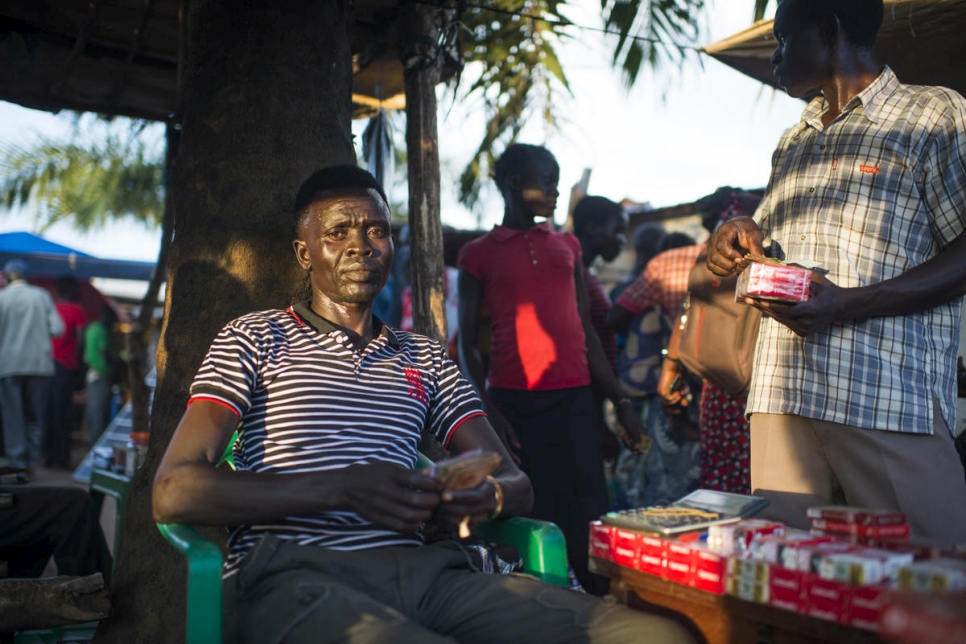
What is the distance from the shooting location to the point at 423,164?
4.10 meters

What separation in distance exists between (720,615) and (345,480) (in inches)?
36.3

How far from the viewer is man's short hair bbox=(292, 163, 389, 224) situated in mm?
2781

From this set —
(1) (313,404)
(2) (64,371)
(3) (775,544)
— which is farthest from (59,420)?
(3) (775,544)

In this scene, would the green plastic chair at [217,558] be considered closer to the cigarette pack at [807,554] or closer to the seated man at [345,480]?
the seated man at [345,480]

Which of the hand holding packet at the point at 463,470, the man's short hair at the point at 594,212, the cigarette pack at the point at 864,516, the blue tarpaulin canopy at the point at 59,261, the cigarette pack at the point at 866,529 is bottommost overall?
the cigarette pack at the point at 866,529

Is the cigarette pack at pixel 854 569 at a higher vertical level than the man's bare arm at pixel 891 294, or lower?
lower

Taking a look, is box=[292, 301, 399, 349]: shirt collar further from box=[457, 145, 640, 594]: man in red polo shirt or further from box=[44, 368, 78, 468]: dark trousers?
box=[44, 368, 78, 468]: dark trousers

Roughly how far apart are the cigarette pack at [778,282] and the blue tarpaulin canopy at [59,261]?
41.9 feet

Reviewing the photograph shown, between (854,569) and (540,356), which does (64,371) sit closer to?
(540,356)

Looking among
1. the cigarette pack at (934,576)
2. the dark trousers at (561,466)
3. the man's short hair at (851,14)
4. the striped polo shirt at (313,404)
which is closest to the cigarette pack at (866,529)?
the cigarette pack at (934,576)

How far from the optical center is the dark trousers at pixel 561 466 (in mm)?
4188

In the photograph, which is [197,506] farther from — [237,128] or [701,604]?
[237,128]

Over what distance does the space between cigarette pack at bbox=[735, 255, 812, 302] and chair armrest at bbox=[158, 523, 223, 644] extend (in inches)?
59.0

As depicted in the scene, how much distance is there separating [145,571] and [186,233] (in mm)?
1260
